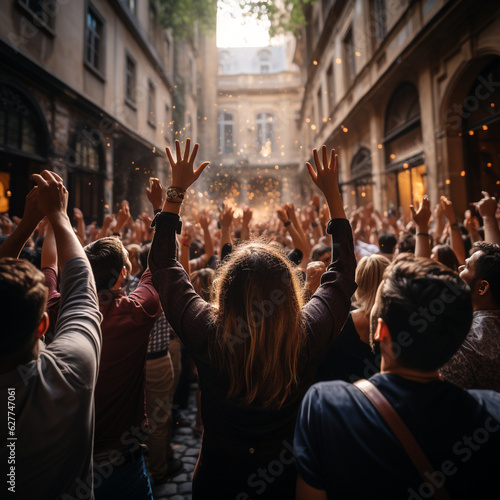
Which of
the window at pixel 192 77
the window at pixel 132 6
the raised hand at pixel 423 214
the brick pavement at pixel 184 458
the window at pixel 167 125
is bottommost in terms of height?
the brick pavement at pixel 184 458

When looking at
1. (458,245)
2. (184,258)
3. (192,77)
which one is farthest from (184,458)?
(192,77)

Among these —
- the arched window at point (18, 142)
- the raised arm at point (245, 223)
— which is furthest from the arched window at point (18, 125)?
the raised arm at point (245, 223)

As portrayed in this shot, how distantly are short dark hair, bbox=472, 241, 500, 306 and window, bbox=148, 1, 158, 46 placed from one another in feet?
56.5

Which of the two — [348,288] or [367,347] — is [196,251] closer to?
[367,347]

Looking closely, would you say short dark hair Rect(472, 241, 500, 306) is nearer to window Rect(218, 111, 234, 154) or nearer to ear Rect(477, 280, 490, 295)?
ear Rect(477, 280, 490, 295)

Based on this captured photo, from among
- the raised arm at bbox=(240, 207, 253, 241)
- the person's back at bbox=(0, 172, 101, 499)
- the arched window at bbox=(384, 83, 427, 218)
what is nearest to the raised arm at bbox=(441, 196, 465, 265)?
the raised arm at bbox=(240, 207, 253, 241)

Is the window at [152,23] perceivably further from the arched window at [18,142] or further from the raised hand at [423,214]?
the raised hand at [423,214]

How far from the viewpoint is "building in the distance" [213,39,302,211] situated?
28328 mm

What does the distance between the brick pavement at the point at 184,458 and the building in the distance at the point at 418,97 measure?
6.68 meters

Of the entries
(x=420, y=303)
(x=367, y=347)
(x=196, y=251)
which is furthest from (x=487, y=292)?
(x=196, y=251)

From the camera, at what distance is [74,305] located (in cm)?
111

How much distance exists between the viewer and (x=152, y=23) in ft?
50.0

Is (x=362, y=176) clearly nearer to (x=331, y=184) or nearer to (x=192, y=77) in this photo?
(x=331, y=184)

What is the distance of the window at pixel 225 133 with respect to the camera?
95.3ft
